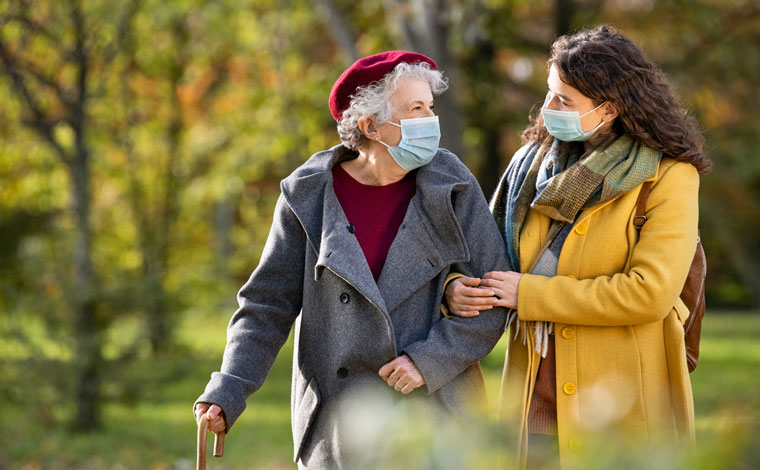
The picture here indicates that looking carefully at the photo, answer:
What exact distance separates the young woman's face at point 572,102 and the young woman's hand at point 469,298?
591 millimetres

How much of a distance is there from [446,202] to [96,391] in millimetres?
6045

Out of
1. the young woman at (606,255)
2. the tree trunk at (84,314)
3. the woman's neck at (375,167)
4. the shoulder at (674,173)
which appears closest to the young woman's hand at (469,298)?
the young woman at (606,255)

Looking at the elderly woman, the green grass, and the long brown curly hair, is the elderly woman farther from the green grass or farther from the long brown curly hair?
the green grass

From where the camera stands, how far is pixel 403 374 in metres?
2.86

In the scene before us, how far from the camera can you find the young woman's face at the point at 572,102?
2.94 metres

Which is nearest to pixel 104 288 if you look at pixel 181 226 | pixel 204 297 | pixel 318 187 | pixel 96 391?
pixel 96 391

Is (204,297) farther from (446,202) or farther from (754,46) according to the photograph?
(754,46)

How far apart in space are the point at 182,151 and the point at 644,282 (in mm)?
12484

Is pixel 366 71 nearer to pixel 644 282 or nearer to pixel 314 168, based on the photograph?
pixel 314 168

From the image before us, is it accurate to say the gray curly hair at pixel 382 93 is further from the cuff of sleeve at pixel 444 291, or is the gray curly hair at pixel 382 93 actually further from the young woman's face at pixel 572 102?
the cuff of sleeve at pixel 444 291

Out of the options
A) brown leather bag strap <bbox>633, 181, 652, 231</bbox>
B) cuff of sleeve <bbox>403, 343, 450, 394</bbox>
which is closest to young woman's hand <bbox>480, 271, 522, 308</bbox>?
cuff of sleeve <bbox>403, 343, 450, 394</bbox>

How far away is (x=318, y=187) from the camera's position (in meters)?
3.06

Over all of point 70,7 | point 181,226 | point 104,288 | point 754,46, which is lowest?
point 181,226

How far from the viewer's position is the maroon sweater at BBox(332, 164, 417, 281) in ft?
9.88
